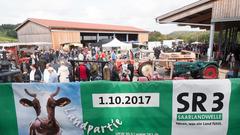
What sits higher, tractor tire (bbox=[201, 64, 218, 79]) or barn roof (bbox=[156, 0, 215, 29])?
barn roof (bbox=[156, 0, 215, 29])

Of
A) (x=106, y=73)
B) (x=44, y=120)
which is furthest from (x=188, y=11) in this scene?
(x=44, y=120)

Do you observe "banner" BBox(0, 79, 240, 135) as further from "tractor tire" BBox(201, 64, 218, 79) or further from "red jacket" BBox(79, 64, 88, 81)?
"tractor tire" BBox(201, 64, 218, 79)

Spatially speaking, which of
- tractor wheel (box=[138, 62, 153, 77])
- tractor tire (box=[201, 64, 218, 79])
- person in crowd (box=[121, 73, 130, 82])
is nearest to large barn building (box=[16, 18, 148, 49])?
tractor wheel (box=[138, 62, 153, 77])

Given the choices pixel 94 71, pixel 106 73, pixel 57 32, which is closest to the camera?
pixel 106 73

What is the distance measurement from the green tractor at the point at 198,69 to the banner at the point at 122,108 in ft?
25.6

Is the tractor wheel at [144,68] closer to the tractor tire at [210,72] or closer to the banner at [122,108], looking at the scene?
the tractor tire at [210,72]

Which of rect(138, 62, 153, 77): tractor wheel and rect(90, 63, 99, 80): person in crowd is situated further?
rect(138, 62, 153, 77): tractor wheel

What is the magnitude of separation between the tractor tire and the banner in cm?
775

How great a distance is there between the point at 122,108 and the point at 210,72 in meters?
8.75

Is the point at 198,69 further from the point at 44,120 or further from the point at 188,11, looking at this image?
the point at 44,120

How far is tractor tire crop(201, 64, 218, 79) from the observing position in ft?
35.3

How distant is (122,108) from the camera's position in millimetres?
3504

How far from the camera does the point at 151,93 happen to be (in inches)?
134

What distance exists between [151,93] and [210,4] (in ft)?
33.0
